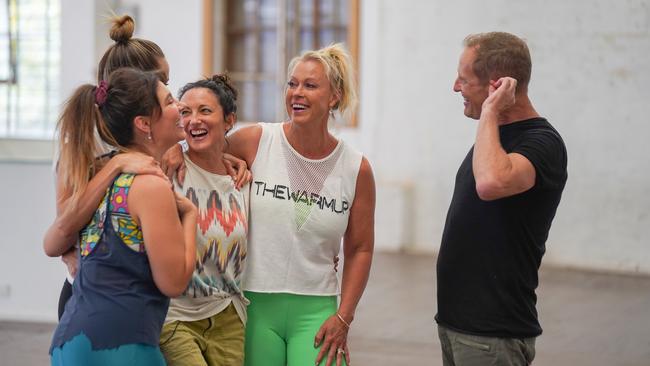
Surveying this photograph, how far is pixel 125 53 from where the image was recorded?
286cm

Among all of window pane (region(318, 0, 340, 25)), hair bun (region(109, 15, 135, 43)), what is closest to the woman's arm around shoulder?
Result: hair bun (region(109, 15, 135, 43))

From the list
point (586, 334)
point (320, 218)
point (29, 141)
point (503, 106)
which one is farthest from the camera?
point (29, 141)

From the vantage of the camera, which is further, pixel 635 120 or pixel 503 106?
pixel 635 120

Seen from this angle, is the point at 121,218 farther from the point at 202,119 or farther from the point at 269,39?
the point at 269,39

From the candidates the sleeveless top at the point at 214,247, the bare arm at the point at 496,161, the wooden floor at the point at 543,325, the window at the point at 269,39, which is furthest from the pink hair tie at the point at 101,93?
the window at the point at 269,39

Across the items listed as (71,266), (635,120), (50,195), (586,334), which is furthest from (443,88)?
(71,266)

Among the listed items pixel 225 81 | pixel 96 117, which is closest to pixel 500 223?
pixel 225 81

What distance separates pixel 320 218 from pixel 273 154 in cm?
25

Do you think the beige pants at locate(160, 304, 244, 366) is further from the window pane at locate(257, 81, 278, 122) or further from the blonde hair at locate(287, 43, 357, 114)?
the window pane at locate(257, 81, 278, 122)

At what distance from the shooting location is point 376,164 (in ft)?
30.1

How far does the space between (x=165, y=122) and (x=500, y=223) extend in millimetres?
926

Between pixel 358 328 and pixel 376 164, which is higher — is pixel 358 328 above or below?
below

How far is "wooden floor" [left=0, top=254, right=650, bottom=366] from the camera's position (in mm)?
5383

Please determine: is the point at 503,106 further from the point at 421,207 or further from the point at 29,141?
the point at 421,207
